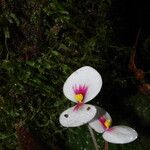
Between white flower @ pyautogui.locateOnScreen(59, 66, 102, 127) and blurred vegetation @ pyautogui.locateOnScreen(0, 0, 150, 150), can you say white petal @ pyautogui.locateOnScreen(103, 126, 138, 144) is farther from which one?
blurred vegetation @ pyautogui.locateOnScreen(0, 0, 150, 150)

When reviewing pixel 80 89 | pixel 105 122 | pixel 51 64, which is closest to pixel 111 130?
pixel 105 122

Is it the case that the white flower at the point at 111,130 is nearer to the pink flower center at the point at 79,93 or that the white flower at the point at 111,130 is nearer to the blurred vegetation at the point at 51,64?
the pink flower center at the point at 79,93

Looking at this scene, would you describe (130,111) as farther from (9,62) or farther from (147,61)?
(9,62)

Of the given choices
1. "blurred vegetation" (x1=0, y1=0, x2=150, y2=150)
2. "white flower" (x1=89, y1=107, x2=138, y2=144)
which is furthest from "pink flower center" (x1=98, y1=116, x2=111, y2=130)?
"blurred vegetation" (x1=0, y1=0, x2=150, y2=150)

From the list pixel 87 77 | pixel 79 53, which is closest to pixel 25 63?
pixel 79 53

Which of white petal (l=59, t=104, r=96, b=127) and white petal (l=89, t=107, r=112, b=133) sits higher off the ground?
white petal (l=59, t=104, r=96, b=127)

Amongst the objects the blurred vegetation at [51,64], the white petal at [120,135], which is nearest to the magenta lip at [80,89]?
the white petal at [120,135]
